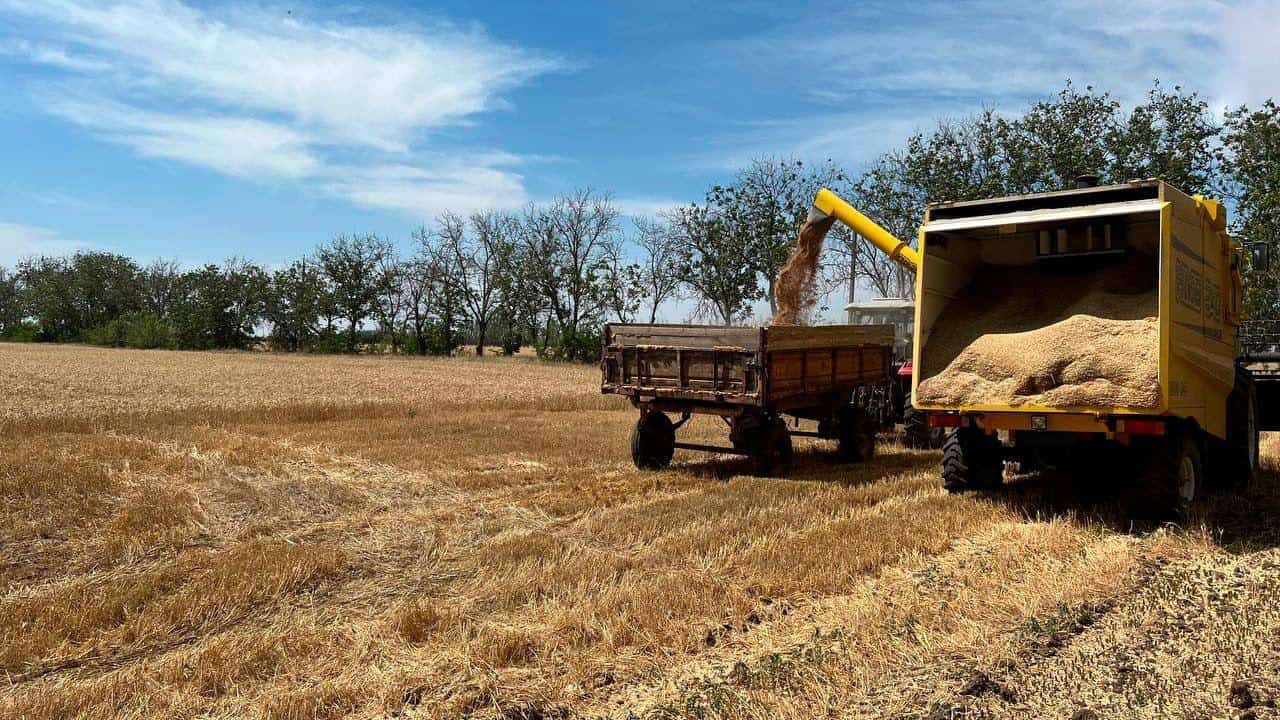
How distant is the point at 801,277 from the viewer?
12.6 meters

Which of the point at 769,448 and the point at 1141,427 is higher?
the point at 1141,427

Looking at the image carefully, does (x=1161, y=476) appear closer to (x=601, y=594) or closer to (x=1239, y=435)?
(x=1239, y=435)

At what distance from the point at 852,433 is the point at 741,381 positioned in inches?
97.1

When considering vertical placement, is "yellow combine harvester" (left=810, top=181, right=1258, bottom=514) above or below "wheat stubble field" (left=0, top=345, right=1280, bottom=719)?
above

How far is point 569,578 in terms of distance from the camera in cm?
595

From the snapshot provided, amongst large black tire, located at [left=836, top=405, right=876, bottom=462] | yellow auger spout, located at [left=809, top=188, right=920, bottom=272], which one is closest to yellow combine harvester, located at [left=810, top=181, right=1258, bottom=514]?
yellow auger spout, located at [left=809, top=188, right=920, bottom=272]

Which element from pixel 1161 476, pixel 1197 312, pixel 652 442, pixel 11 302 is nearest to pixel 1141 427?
pixel 1161 476

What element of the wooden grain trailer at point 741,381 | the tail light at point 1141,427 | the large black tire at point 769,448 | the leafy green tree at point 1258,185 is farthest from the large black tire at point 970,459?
the leafy green tree at point 1258,185

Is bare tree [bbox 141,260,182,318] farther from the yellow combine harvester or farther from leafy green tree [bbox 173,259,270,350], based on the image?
the yellow combine harvester

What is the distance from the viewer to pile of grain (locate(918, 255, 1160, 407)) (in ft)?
23.1

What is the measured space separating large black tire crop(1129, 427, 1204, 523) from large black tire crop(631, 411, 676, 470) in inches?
206

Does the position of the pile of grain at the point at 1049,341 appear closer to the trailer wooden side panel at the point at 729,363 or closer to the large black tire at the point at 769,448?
the trailer wooden side panel at the point at 729,363

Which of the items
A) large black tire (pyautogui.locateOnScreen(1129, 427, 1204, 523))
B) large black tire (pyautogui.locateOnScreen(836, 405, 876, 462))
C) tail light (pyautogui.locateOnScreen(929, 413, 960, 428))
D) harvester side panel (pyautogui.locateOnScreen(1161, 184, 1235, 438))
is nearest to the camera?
harvester side panel (pyautogui.locateOnScreen(1161, 184, 1235, 438))

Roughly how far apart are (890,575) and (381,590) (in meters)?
3.34
